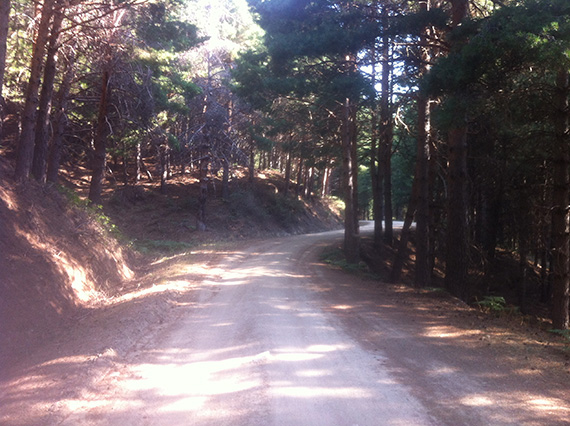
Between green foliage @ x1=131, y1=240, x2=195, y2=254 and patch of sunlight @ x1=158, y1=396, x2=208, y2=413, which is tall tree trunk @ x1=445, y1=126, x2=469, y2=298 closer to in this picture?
patch of sunlight @ x1=158, y1=396, x2=208, y2=413

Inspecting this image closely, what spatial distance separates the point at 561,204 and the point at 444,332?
482cm

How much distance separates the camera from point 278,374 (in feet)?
19.9

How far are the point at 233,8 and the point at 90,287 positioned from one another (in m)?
29.8

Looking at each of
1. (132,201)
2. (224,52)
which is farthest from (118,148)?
(224,52)

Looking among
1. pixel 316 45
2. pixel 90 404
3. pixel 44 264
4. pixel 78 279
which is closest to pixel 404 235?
pixel 316 45

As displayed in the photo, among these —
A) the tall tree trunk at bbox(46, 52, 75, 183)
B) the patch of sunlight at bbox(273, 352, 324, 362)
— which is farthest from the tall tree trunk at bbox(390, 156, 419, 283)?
the tall tree trunk at bbox(46, 52, 75, 183)

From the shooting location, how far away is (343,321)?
9211mm

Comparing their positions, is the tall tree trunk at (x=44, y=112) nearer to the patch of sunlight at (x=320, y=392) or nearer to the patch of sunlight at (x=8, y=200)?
the patch of sunlight at (x=8, y=200)

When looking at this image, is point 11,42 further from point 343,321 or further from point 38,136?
point 343,321

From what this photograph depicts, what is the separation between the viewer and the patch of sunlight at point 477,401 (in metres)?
5.27

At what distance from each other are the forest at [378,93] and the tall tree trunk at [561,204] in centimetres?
3

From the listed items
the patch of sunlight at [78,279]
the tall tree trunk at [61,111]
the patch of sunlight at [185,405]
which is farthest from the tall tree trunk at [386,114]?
→ the patch of sunlight at [185,405]

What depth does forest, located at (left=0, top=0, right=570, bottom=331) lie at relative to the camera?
10.4 metres

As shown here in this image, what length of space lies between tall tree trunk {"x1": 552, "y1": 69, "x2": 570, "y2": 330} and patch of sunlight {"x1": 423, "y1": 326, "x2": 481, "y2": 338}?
387 cm
